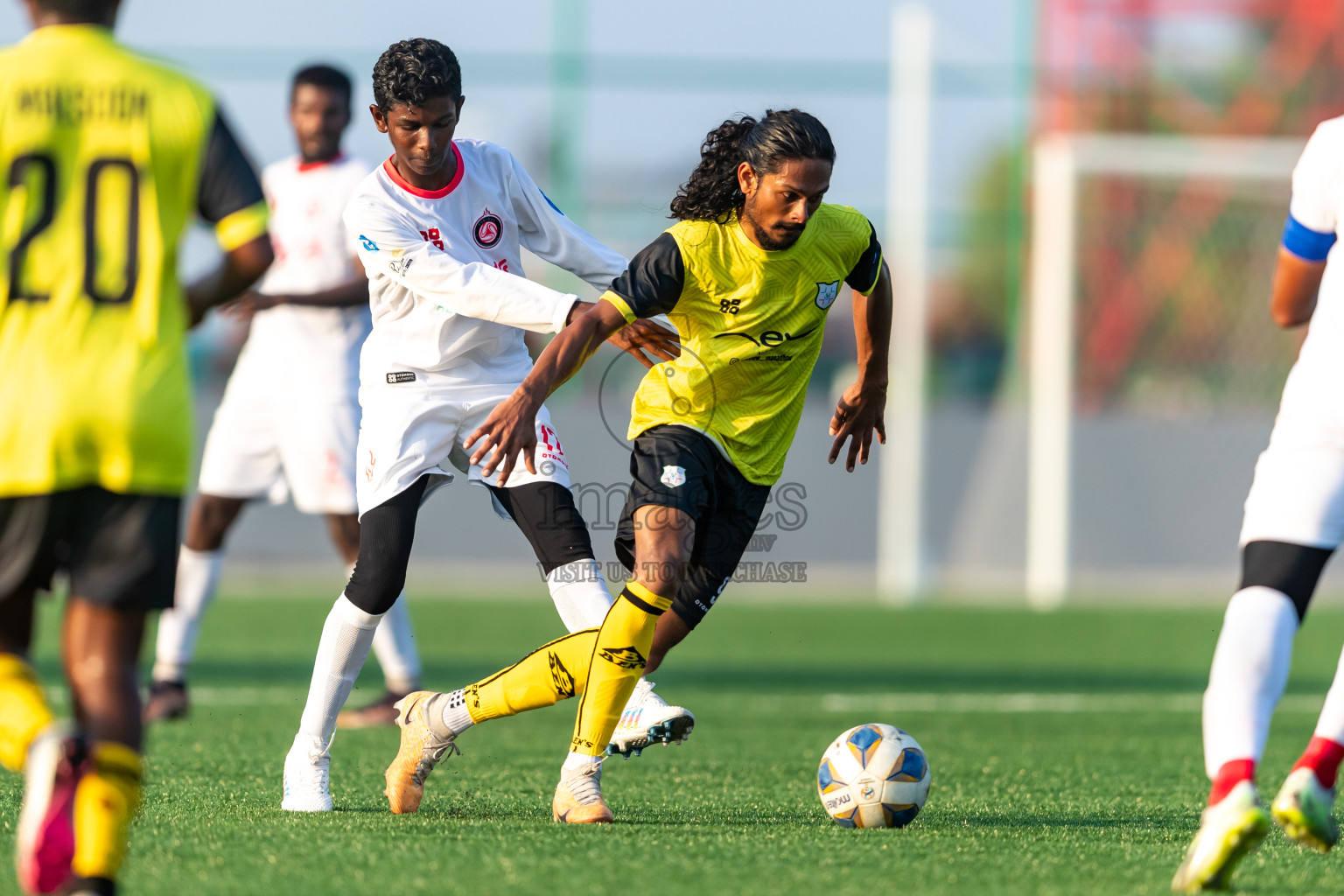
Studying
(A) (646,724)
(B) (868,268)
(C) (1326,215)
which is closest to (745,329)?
(B) (868,268)

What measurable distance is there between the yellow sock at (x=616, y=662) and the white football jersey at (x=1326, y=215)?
1734mm

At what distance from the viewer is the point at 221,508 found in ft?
23.4

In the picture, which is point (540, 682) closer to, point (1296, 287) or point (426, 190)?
point (426, 190)

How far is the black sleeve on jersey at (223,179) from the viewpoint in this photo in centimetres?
302

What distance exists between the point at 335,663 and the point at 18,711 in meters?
1.61

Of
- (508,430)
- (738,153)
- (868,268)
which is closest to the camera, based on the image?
(508,430)

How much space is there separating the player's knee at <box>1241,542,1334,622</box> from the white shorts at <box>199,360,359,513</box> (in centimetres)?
420

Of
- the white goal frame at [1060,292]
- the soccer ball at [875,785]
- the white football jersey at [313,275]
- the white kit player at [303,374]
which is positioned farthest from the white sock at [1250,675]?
the white goal frame at [1060,292]

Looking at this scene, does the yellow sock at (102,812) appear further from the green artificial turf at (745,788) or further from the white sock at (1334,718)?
the white sock at (1334,718)

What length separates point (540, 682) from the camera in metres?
4.62

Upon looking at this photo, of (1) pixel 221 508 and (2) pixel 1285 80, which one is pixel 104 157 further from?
(2) pixel 1285 80

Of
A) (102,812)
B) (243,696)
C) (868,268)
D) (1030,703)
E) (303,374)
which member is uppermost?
(868,268)

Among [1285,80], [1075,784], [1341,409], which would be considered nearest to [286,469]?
[1075,784]

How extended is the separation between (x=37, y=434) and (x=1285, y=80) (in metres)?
21.9
